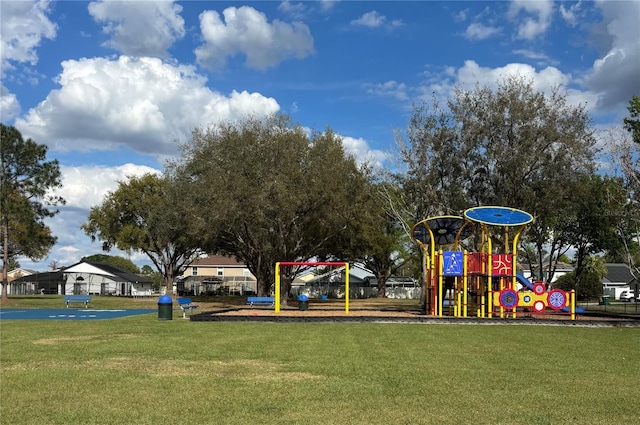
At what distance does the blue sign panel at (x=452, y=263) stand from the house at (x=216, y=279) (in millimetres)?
41904

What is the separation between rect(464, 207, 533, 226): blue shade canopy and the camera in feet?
77.5

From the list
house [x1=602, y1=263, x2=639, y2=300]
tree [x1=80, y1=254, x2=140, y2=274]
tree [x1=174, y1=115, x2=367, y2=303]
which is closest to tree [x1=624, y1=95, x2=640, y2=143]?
tree [x1=174, y1=115, x2=367, y2=303]

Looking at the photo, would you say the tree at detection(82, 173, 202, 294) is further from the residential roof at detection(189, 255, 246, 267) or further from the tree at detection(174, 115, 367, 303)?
the residential roof at detection(189, 255, 246, 267)

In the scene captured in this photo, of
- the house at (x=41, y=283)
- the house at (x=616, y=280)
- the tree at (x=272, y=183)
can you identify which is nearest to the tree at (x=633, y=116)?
the tree at (x=272, y=183)

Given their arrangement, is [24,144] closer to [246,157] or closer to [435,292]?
[246,157]

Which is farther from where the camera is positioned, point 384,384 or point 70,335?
point 70,335

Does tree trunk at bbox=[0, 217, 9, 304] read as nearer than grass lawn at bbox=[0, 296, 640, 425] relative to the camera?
No

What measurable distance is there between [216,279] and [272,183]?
50528 mm

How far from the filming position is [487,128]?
1192 inches

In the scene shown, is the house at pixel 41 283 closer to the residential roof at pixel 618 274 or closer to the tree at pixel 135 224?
the tree at pixel 135 224

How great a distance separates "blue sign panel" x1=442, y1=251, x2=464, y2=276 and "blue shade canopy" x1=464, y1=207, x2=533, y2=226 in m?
1.60

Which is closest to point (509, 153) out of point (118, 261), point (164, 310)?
point (164, 310)

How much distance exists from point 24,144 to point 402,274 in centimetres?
5924

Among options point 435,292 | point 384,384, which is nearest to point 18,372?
point 384,384
